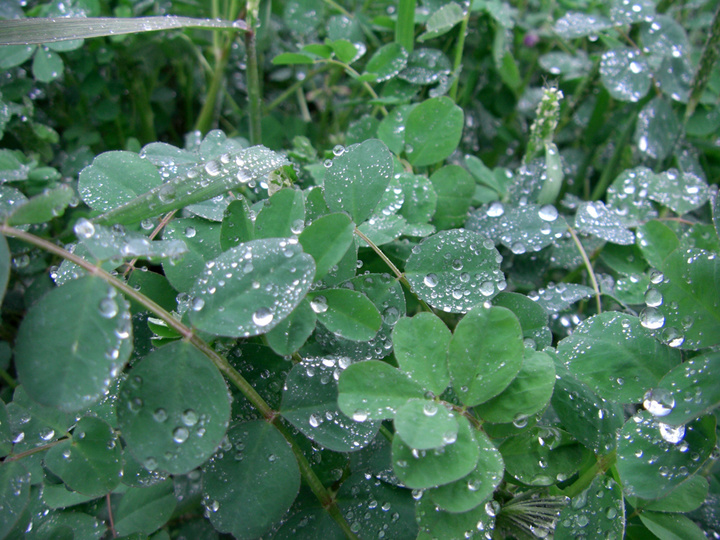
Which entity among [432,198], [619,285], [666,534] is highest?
[432,198]

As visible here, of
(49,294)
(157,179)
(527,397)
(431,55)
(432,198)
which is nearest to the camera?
(49,294)

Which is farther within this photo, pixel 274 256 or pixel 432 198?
pixel 432 198

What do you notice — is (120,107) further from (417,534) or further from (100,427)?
(417,534)

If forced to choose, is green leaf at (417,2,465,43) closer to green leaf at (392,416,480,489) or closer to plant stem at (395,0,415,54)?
plant stem at (395,0,415,54)

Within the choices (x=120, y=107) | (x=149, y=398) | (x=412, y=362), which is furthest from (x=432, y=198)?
(x=120, y=107)

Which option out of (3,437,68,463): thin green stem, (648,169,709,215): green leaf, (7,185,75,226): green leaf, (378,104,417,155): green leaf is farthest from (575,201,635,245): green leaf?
(3,437,68,463): thin green stem

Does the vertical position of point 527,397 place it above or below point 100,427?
above
